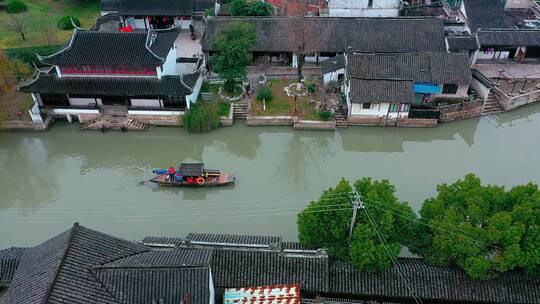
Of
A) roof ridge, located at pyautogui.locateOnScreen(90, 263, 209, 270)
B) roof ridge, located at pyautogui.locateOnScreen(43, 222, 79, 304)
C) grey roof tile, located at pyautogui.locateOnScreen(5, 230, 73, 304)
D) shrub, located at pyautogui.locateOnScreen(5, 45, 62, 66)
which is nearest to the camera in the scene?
roof ridge, located at pyautogui.locateOnScreen(43, 222, 79, 304)

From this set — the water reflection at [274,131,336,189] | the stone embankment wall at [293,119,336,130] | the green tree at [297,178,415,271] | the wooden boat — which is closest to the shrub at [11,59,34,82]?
the wooden boat

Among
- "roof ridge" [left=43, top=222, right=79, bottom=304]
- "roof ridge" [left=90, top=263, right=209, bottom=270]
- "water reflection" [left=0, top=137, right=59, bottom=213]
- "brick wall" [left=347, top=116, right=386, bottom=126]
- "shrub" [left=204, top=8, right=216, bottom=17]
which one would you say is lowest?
"water reflection" [left=0, top=137, right=59, bottom=213]

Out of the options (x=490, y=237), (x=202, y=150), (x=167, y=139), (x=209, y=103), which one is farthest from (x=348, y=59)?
(x=490, y=237)

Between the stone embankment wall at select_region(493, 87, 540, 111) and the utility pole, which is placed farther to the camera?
the stone embankment wall at select_region(493, 87, 540, 111)

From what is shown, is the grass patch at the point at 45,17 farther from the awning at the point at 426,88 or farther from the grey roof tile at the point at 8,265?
the awning at the point at 426,88

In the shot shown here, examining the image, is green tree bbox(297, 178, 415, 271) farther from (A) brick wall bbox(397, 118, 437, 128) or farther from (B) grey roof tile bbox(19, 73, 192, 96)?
(B) grey roof tile bbox(19, 73, 192, 96)

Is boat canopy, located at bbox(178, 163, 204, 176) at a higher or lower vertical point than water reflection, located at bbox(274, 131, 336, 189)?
higher
